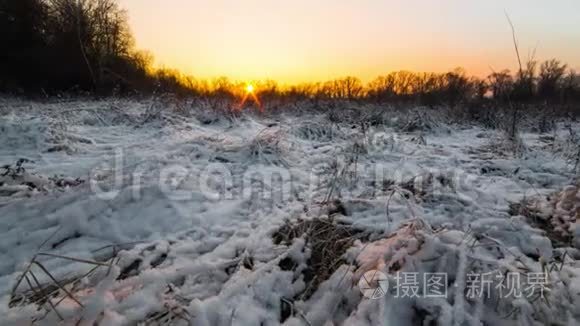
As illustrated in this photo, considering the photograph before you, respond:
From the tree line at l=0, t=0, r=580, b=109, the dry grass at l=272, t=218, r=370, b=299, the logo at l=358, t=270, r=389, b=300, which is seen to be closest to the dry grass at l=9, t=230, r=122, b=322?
the dry grass at l=272, t=218, r=370, b=299

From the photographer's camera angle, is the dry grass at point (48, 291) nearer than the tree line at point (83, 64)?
Yes

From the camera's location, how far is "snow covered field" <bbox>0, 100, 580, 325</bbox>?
1.32 m

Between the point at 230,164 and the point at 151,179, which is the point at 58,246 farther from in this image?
the point at 230,164

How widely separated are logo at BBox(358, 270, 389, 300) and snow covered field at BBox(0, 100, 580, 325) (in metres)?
0.02

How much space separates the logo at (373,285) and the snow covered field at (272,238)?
0.07ft

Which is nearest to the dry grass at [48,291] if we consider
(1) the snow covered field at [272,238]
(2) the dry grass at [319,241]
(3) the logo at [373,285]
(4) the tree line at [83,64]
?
(1) the snow covered field at [272,238]

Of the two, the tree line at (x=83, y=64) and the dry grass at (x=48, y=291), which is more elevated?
the tree line at (x=83, y=64)

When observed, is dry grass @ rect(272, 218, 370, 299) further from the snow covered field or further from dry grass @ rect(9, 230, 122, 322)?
dry grass @ rect(9, 230, 122, 322)

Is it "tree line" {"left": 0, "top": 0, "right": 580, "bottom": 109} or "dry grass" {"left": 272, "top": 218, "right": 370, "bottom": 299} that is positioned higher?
"tree line" {"left": 0, "top": 0, "right": 580, "bottom": 109}

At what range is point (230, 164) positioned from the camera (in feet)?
11.3

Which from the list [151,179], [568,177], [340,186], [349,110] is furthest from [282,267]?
[349,110]

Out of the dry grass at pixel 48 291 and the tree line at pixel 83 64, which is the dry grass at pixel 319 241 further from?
the tree line at pixel 83 64

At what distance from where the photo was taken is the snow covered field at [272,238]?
1323mm

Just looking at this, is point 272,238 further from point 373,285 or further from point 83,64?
point 83,64
